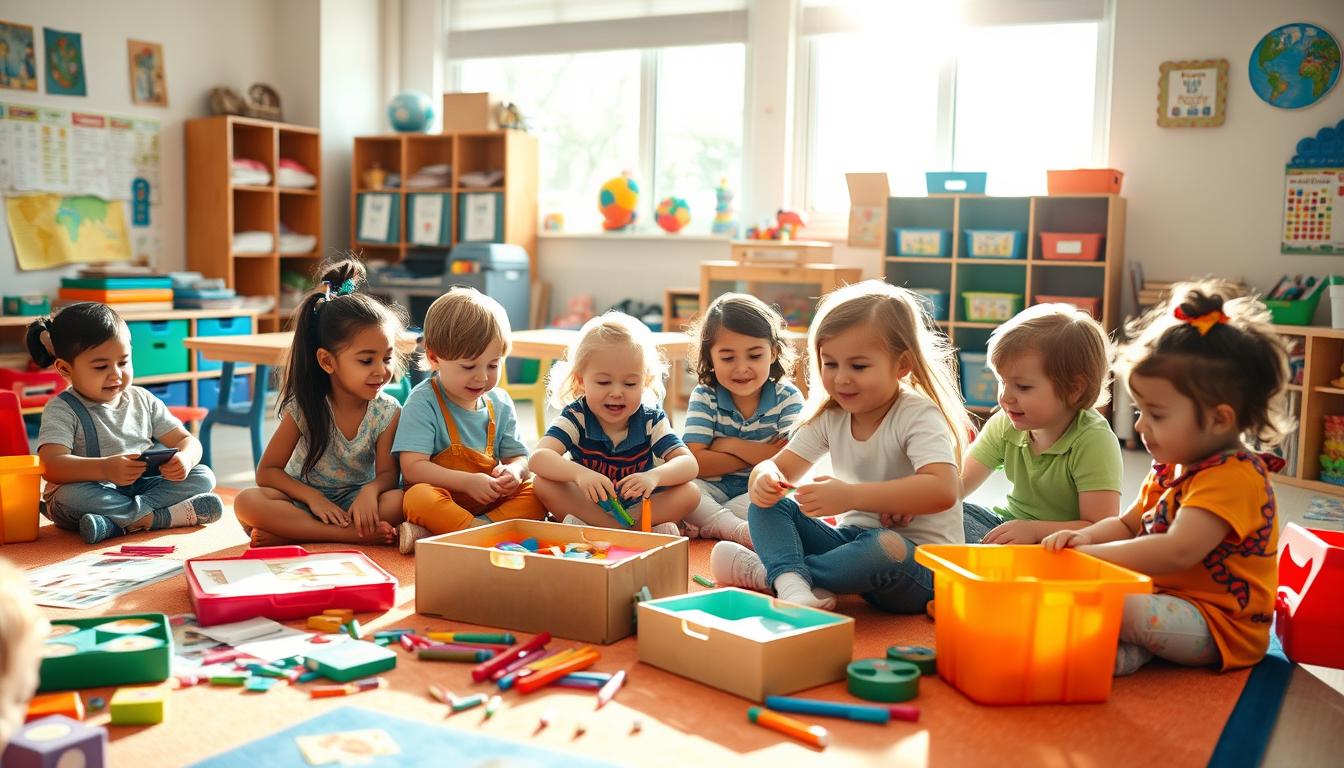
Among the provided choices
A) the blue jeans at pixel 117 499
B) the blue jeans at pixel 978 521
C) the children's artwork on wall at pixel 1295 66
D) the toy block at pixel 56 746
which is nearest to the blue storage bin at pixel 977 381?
the children's artwork on wall at pixel 1295 66

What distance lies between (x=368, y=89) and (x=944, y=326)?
132 inches

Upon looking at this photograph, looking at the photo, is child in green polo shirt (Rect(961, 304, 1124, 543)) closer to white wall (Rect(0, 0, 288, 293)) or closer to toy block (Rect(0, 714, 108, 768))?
toy block (Rect(0, 714, 108, 768))

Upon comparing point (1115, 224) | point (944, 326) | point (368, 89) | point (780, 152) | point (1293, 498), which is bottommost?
point (1293, 498)

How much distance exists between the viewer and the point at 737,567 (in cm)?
204

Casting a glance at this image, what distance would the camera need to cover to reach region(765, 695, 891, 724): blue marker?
4.70ft

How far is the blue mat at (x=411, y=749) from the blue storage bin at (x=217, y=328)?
3.84 metres

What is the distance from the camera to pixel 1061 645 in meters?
1.49

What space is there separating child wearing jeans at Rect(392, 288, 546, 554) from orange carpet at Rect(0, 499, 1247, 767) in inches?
28.0

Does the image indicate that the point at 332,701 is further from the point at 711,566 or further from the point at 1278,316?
the point at 1278,316

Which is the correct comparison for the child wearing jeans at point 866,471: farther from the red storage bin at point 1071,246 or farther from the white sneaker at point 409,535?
the red storage bin at point 1071,246

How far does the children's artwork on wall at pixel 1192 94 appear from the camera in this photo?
4445mm

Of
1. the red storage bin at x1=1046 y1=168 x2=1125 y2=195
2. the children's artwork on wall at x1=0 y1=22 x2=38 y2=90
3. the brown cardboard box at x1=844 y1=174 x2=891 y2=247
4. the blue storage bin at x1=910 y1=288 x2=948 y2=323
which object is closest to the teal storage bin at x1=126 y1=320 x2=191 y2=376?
the children's artwork on wall at x1=0 y1=22 x2=38 y2=90

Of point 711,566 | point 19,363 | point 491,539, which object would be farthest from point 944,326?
point 19,363

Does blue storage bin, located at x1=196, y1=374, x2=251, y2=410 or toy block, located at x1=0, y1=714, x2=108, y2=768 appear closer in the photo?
toy block, located at x1=0, y1=714, x2=108, y2=768
